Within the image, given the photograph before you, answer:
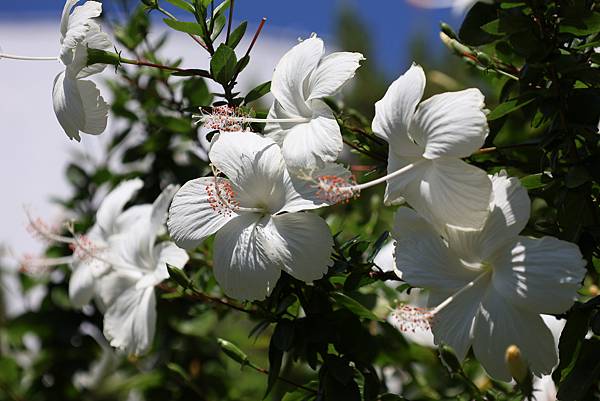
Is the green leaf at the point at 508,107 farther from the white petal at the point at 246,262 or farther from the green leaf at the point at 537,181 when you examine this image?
the white petal at the point at 246,262

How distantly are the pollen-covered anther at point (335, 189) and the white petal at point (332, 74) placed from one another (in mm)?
85

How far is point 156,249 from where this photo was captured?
3.37 feet

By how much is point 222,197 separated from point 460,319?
0.24m

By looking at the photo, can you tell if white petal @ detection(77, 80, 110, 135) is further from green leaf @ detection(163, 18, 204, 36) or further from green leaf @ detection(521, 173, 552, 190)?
green leaf @ detection(521, 173, 552, 190)

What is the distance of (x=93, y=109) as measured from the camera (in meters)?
0.80

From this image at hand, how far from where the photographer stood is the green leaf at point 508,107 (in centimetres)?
75

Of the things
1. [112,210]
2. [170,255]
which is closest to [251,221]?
[170,255]

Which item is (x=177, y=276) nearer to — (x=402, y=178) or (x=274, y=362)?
(x=274, y=362)

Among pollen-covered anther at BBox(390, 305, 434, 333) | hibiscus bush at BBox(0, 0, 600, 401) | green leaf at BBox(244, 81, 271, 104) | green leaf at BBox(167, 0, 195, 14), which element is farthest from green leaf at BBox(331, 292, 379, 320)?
green leaf at BBox(167, 0, 195, 14)

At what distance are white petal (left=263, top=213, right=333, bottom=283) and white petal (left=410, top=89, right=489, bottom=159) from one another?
0.12 metres

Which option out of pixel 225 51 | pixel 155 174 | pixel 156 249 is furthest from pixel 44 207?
pixel 225 51

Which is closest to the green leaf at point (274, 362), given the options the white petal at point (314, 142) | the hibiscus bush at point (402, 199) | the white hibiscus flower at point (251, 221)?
the hibiscus bush at point (402, 199)

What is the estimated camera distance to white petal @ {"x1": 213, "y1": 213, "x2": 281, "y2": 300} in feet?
2.46

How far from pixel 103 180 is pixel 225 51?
0.92 m
